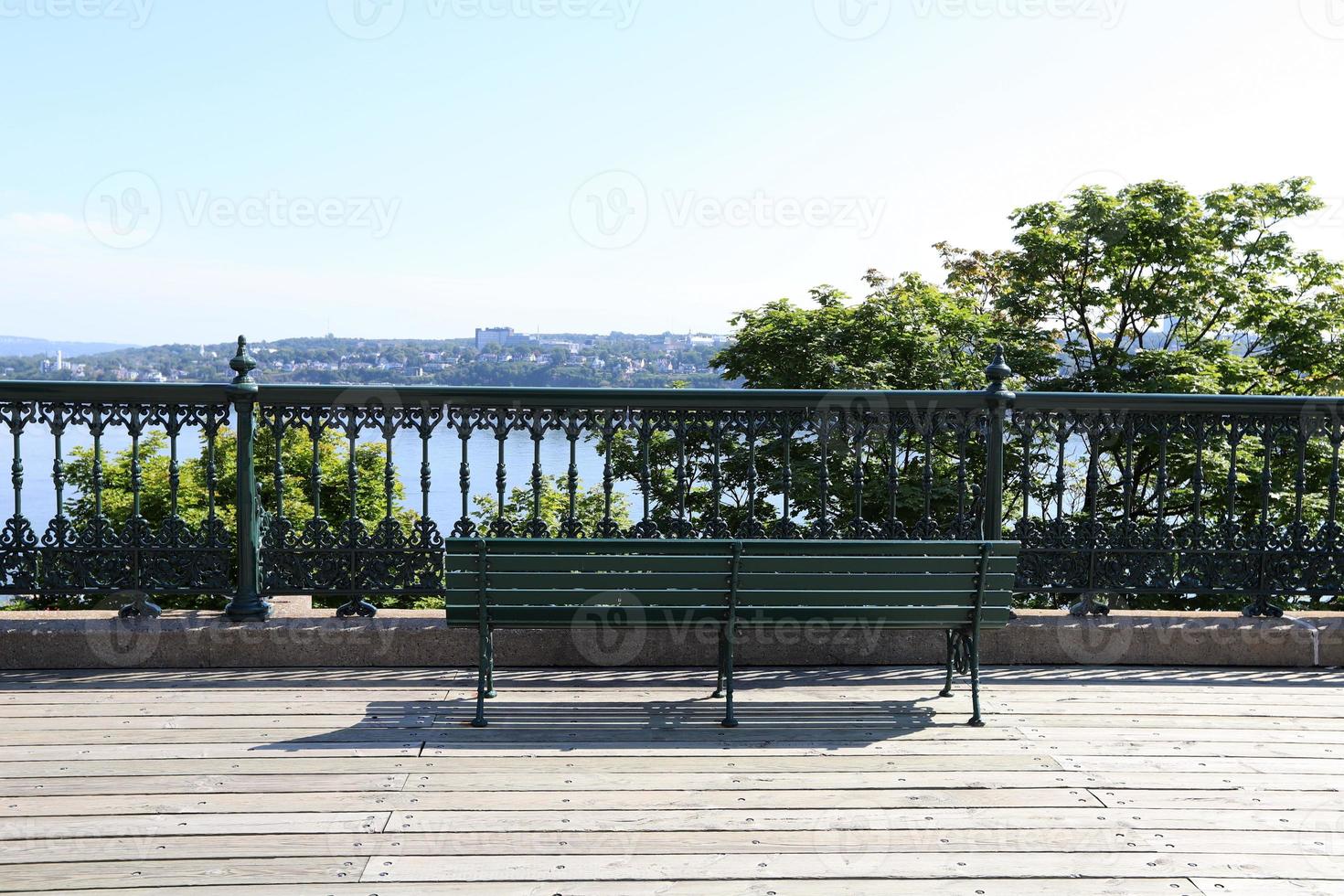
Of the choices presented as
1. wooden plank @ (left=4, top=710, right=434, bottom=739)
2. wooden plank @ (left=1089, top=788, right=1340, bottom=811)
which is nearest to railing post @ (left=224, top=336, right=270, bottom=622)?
wooden plank @ (left=4, top=710, right=434, bottom=739)

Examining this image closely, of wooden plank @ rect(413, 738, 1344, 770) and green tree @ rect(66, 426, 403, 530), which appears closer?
wooden plank @ rect(413, 738, 1344, 770)

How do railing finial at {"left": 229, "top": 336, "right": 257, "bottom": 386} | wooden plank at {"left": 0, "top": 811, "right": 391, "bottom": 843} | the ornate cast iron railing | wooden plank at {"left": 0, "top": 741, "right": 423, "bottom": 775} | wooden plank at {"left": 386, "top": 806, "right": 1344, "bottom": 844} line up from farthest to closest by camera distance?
the ornate cast iron railing
railing finial at {"left": 229, "top": 336, "right": 257, "bottom": 386}
wooden plank at {"left": 0, "top": 741, "right": 423, "bottom": 775}
wooden plank at {"left": 386, "top": 806, "right": 1344, "bottom": 844}
wooden plank at {"left": 0, "top": 811, "right": 391, "bottom": 843}

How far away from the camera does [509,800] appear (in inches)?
149

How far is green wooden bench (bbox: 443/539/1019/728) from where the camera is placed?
4594mm

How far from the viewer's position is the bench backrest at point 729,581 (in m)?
4.59

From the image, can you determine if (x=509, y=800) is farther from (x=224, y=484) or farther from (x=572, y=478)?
(x=224, y=484)

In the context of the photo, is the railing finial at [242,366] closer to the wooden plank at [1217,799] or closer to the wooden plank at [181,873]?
the wooden plank at [181,873]

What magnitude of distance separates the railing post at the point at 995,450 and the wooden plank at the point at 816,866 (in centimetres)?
246

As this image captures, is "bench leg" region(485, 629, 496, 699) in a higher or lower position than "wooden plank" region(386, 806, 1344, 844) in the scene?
higher

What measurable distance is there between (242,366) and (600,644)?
93.4 inches
